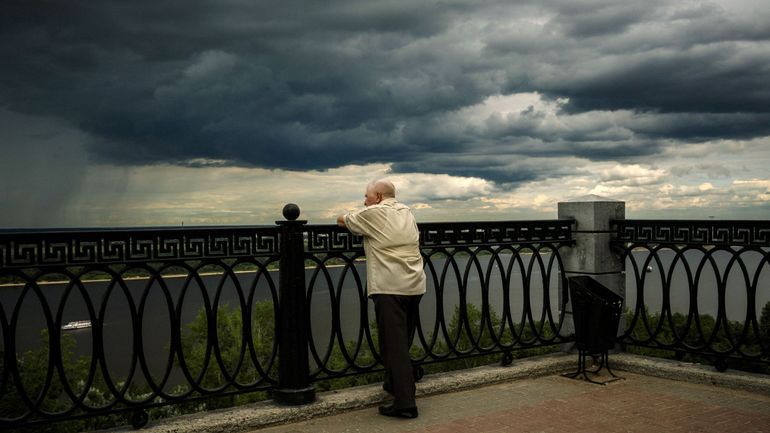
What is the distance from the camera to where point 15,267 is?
4555 millimetres

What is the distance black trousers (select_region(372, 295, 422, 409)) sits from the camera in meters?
5.20

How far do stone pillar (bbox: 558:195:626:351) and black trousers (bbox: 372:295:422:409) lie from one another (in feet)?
9.33

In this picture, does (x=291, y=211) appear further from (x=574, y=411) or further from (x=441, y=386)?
(x=574, y=411)

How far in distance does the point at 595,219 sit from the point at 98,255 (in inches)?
199

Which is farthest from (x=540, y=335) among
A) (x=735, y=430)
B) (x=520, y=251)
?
(x=735, y=430)

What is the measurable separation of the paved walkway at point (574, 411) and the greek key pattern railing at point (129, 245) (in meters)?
1.48

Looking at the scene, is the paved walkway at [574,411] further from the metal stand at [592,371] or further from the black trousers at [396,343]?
the black trousers at [396,343]

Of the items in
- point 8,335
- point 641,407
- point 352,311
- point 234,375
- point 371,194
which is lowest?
point 352,311

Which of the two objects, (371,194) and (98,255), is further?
(371,194)

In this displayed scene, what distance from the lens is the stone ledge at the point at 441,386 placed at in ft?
16.7

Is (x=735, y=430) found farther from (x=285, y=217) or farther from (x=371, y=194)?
(x=285, y=217)

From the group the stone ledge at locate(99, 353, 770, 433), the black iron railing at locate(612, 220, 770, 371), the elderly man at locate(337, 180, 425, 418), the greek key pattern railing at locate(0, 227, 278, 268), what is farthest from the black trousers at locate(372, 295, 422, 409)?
the black iron railing at locate(612, 220, 770, 371)

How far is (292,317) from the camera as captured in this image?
18.0ft

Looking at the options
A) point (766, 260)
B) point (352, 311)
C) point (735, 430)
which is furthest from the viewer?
point (352, 311)
